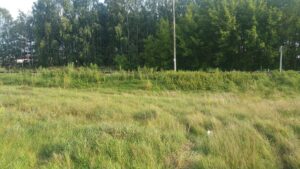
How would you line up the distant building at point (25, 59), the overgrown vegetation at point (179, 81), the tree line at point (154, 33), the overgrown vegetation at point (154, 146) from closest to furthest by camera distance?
the overgrown vegetation at point (154, 146) < the overgrown vegetation at point (179, 81) < the tree line at point (154, 33) < the distant building at point (25, 59)

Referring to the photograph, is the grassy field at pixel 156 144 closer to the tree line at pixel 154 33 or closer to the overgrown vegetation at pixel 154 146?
the overgrown vegetation at pixel 154 146

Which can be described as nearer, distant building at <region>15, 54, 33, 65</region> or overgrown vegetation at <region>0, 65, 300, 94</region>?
overgrown vegetation at <region>0, 65, 300, 94</region>

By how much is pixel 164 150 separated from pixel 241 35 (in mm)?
30990

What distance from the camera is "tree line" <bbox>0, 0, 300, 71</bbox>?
112 ft

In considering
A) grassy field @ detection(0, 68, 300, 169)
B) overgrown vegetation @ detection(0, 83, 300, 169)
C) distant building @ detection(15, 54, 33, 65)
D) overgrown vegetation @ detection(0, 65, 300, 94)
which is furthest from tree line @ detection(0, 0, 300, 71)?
overgrown vegetation @ detection(0, 83, 300, 169)

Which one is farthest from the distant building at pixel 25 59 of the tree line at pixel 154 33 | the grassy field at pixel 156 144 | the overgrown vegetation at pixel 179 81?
the grassy field at pixel 156 144

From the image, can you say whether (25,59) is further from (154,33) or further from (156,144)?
(156,144)

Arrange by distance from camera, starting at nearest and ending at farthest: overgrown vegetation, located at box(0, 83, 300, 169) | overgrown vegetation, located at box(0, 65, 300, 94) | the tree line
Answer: overgrown vegetation, located at box(0, 83, 300, 169), overgrown vegetation, located at box(0, 65, 300, 94), the tree line

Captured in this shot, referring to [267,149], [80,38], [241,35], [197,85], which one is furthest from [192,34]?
[267,149]

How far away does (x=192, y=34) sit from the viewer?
38.4 metres

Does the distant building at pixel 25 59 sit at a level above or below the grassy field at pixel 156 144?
above

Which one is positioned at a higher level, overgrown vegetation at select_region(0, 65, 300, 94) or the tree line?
the tree line

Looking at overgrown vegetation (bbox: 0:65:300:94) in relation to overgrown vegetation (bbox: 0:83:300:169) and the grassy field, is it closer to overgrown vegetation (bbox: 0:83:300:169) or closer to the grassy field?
the grassy field

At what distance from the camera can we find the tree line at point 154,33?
34281 millimetres
